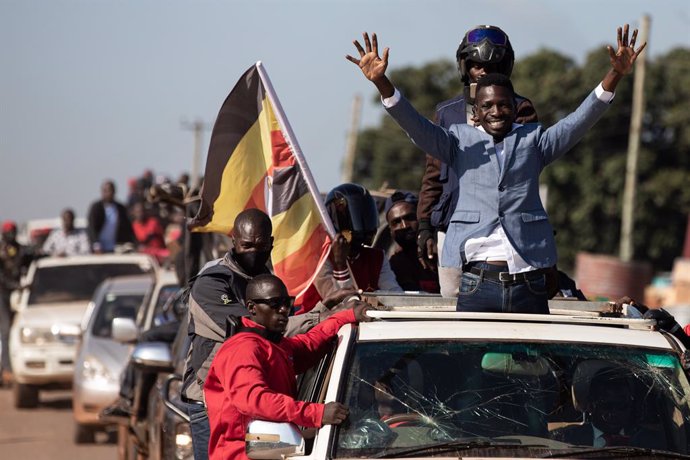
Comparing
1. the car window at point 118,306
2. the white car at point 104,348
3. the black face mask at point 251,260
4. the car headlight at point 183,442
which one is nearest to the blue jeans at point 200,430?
the black face mask at point 251,260

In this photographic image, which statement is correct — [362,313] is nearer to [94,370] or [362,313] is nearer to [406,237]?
[406,237]

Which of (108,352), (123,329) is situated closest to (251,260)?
(123,329)

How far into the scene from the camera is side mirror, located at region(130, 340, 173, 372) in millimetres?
9165

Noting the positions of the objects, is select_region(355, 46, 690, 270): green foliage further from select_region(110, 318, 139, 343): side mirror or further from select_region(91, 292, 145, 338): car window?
select_region(110, 318, 139, 343): side mirror

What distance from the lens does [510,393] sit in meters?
5.53

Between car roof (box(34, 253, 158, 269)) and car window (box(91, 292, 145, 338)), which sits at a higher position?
car roof (box(34, 253, 158, 269))

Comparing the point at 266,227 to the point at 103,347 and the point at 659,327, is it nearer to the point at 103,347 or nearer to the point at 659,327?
the point at 659,327

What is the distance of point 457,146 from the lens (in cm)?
638

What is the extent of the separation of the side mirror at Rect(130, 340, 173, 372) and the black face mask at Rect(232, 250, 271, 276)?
2.62m

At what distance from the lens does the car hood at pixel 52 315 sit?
715 inches

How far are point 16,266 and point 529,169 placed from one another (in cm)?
1640

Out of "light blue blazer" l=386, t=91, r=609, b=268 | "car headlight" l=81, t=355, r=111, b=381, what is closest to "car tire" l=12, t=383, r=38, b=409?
"car headlight" l=81, t=355, r=111, b=381

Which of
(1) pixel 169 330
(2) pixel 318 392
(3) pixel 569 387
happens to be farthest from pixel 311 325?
(1) pixel 169 330

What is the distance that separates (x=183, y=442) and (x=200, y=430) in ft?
3.62
